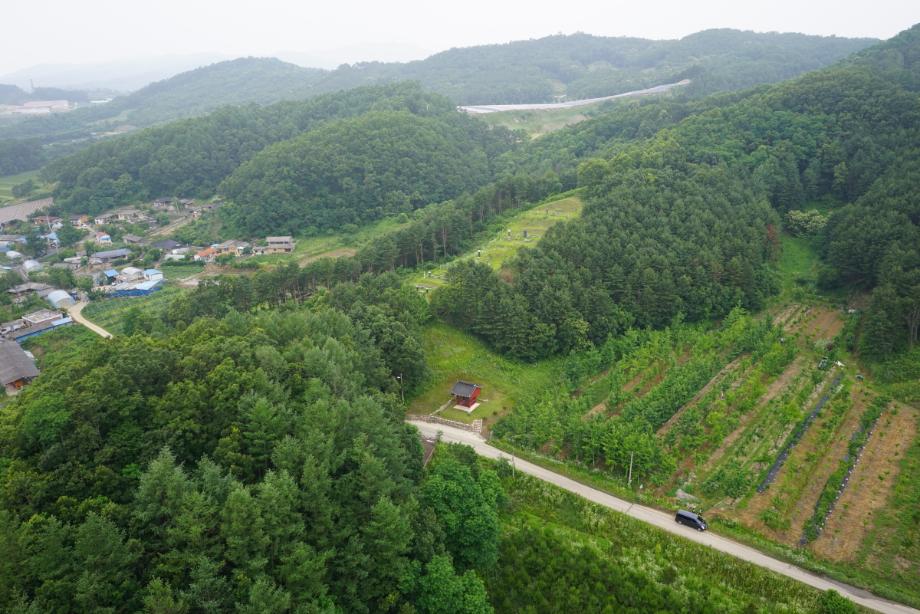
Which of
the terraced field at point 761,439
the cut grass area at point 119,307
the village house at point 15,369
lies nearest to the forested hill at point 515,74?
the terraced field at point 761,439

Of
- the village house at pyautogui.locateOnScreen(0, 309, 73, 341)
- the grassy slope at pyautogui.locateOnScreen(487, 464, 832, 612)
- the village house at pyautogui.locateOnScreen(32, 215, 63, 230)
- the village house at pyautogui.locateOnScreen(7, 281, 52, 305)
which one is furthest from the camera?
the village house at pyautogui.locateOnScreen(32, 215, 63, 230)

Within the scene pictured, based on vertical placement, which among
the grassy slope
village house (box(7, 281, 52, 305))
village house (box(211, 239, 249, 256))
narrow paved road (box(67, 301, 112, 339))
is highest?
village house (box(7, 281, 52, 305))

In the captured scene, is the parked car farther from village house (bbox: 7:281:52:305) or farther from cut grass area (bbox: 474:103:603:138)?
cut grass area (bbox: 474:103:603:138)

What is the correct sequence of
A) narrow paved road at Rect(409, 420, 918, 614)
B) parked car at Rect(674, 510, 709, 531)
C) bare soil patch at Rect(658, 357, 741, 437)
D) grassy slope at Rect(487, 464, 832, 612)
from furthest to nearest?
bare soil patch at Rect(658, 357, 741, 437)
parked car at Rect(674, 510, 709, 531)
narrow paved road at Rect(409, 420, 918, 614)
grassy slope at Rect(487, 464, 832, 612)

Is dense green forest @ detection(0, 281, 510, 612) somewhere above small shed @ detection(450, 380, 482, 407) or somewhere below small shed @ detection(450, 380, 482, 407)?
above

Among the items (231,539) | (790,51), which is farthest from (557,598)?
(790,51)

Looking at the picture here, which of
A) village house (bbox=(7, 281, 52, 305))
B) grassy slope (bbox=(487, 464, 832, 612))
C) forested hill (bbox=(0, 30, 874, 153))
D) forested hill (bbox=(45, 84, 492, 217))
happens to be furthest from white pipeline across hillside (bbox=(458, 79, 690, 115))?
grassy slope (bbox=(487, 464, 832, 612))

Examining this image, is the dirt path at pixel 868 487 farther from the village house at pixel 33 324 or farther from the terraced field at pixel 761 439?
the village house at pixel 33 324
